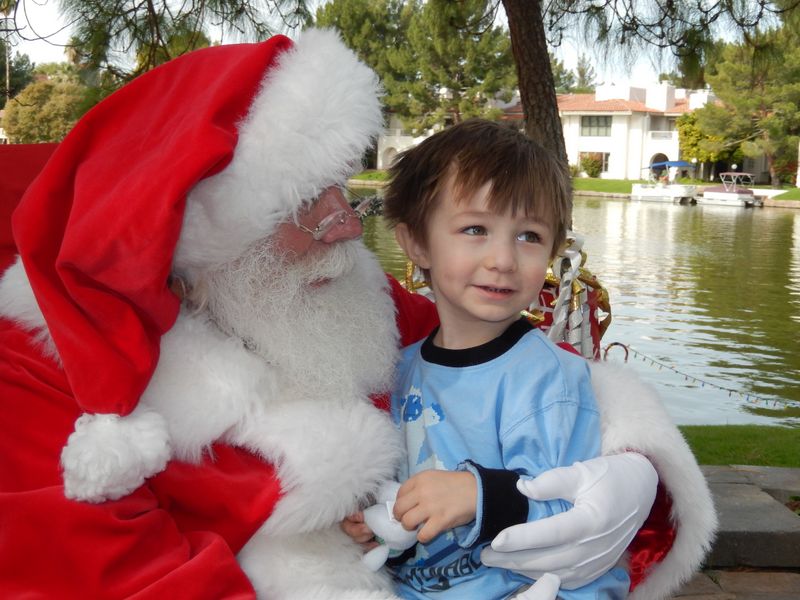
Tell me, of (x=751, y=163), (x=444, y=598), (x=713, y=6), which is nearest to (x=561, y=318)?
(x=444, y=598)

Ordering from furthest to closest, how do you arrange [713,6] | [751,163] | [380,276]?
[751,163]
[713,6]
[380,276]

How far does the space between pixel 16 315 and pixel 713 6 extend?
14.8 feet

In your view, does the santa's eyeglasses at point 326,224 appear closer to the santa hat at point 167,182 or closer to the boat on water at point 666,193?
the santa hat at point 167,182

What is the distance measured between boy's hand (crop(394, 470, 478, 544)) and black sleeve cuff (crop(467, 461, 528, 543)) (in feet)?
0.07

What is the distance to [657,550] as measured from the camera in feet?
5.89

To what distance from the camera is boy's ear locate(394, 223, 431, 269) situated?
1898mm

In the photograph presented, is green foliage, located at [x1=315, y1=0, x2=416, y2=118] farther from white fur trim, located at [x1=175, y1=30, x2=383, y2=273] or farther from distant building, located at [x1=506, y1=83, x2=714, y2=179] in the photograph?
white fur trim, located at [x1=175, y1=30, x2=383, y2=273]

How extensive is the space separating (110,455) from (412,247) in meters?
0.81

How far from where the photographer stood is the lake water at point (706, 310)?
6.38 meters

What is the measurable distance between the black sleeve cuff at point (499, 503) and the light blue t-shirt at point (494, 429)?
0.04 feet

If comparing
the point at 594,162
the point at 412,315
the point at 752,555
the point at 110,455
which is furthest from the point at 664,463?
the point at 594,162

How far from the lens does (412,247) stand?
1.92 metres

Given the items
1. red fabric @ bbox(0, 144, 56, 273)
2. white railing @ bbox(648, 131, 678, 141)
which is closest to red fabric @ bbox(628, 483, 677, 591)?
red fabric @ bbox(0, 144, 56, 273)

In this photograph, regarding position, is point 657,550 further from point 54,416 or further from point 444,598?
point 54,416
